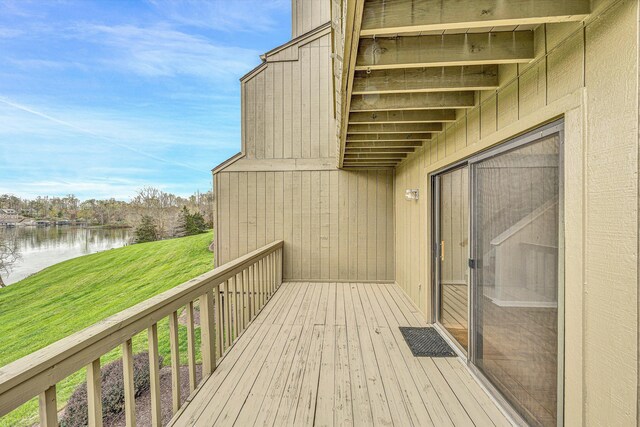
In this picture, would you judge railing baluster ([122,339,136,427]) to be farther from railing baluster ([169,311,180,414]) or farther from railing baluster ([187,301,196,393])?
railing baluster ([187,301,196,393])

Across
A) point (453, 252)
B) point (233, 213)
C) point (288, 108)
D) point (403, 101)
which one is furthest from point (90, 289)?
point (403, 101)

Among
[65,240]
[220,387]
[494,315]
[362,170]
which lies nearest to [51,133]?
[65,240]

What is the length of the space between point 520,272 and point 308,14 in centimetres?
712

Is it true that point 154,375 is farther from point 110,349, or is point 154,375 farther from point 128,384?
point 110,349

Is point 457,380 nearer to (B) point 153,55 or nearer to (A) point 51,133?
(B) point 153,55

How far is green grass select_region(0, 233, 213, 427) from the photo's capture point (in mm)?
9484

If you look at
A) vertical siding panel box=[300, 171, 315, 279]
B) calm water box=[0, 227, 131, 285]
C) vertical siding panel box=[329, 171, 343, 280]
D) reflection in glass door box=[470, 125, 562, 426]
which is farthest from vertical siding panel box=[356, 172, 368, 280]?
calm water box=[0, 227, 131, 285]

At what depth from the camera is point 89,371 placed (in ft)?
4.24

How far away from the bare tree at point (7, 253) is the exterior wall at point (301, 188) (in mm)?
9772

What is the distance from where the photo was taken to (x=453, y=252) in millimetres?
3031

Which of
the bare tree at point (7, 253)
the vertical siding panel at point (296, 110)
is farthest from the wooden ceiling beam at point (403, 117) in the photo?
the bare tree at point (7, 253)

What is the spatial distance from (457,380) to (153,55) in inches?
1016

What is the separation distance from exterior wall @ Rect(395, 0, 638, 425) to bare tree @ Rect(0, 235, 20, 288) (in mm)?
14396

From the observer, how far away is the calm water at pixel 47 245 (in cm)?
1044
